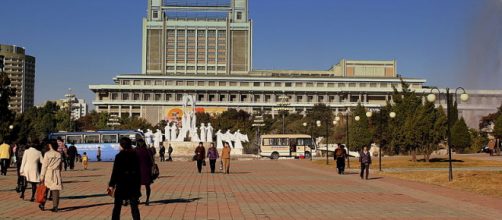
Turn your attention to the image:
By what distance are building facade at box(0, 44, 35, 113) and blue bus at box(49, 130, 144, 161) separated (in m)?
131

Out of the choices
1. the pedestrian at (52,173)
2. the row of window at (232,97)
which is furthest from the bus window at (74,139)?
the row of window at (232,97)

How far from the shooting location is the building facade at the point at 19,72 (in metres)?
181

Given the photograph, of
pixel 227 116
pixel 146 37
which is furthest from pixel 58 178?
A: pixel 146 37

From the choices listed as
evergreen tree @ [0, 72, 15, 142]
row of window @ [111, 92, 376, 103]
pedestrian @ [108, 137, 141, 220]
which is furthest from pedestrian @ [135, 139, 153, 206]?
row of window @ [111, 92, 376, 103]

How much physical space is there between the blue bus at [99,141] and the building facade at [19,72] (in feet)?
428

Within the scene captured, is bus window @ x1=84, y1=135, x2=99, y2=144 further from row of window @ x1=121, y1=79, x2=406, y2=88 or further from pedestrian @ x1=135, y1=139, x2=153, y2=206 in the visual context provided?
row of window @ x1=121, y1=79, x2=406, y2=88

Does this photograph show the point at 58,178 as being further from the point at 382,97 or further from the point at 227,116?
the point at 382,97

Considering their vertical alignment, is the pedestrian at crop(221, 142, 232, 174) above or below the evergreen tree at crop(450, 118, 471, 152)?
below

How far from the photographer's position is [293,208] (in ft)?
47.6

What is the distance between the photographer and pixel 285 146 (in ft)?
200

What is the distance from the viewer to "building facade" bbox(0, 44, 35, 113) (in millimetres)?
181375

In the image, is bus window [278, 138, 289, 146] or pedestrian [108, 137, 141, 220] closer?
pedestrian [108, 137, 141, 220]

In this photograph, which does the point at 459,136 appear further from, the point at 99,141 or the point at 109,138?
the point at 99,141

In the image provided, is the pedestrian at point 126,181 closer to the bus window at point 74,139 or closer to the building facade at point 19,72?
the bus window at point 74,139
